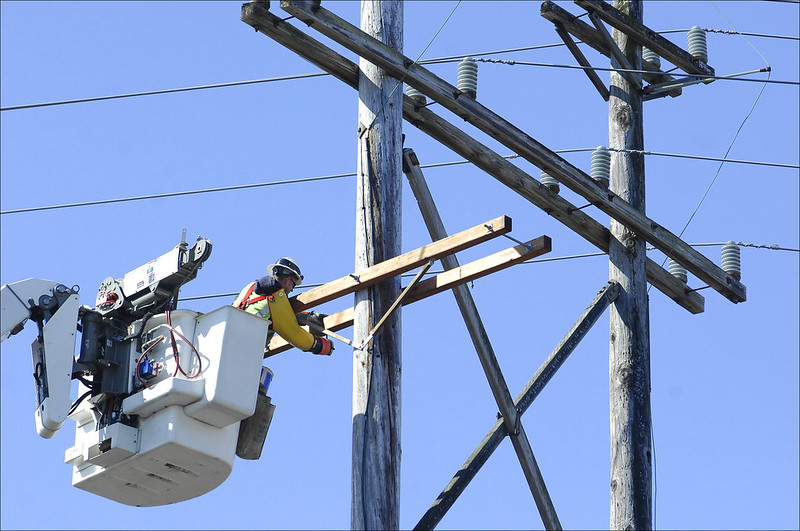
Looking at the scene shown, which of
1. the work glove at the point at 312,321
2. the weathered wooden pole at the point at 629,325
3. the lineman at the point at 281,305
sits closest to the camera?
the lineman at the point at 281,305

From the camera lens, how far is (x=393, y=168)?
10.4 m

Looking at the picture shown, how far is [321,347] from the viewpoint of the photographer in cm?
1035

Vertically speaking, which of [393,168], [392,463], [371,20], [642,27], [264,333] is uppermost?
[642,27]

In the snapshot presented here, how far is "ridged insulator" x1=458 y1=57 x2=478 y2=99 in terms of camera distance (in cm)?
1136

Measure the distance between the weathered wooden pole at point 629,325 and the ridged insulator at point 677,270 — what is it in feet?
1.61

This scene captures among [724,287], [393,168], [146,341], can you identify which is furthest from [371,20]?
[724,287]

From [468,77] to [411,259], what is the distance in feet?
6.62

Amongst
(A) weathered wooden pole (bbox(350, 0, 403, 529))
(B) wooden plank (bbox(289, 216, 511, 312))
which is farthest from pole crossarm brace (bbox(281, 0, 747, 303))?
(B) wooden plank (bbox(289, 216, 511, 312))

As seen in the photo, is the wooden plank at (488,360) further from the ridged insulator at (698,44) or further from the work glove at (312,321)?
the ridged insulator at (698,44)

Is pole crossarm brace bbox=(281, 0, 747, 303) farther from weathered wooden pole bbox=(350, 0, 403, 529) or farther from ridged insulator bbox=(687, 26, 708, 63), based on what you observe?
ridged insulator bbox=(687, 26, 708, 63)

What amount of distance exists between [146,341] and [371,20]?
103 inches

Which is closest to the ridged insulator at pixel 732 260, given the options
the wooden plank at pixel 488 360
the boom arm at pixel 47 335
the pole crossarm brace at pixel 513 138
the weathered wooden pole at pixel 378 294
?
the pole crossarm brace at pixel 513 138

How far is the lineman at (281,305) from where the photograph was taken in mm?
10242

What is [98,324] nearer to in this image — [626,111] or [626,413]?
[626,413]
